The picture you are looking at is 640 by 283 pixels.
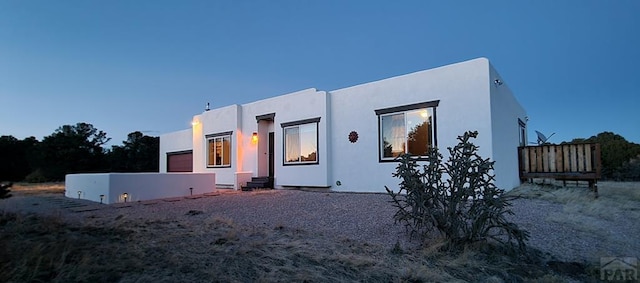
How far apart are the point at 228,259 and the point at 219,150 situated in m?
12.0

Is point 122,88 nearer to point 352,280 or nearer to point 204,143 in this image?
point 204,143

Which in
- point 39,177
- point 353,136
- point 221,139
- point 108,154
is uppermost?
point 221,139

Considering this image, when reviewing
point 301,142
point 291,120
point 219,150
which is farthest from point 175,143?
point 301,142

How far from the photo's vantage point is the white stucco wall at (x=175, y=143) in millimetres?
18309

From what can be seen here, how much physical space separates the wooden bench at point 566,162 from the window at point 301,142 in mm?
6853

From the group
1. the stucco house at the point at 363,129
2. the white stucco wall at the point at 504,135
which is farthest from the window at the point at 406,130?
the white stucco wall at the point at 504,135

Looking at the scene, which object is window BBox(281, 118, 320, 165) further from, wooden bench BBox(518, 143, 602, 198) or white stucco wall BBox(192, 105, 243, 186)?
wooden bench BBox(518, 143, 602, 198)

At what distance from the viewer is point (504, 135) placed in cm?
988

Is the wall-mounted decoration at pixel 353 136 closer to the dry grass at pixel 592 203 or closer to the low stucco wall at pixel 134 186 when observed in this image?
the dry grass at pixel 592 203

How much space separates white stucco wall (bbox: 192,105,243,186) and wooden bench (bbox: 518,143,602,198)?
34.5 ft

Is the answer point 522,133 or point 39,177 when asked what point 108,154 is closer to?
point 39,177

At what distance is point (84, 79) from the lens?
12.9 metres

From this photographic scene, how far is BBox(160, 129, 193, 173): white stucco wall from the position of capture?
60.1ft

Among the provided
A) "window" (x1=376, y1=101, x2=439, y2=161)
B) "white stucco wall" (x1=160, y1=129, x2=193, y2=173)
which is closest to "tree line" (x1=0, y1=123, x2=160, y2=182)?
"white stucco wall" (x1=160, y1=129, x2=193, y2=173)
